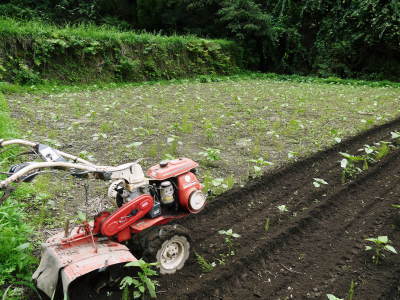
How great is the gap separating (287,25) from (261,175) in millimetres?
17708

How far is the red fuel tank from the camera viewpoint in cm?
339

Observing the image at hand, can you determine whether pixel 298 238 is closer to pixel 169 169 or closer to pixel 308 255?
pixel 308 255

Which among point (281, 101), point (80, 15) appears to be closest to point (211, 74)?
point (281, 101)

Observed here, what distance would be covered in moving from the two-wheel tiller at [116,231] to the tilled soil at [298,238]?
0.41m

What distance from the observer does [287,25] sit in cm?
2062

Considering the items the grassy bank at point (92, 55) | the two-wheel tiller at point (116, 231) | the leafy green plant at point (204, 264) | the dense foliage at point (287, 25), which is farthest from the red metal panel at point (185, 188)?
the dense foliage at point (287, 25)

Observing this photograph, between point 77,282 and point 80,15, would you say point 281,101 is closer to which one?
point 77,282

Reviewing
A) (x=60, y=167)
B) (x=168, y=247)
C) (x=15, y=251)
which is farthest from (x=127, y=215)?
(x=15, y=251)

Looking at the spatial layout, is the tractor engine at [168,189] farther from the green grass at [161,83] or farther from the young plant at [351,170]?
the green grass at [161,83]

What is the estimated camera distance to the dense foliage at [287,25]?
59.3ft

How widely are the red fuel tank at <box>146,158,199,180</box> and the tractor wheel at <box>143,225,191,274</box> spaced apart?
0.51 m

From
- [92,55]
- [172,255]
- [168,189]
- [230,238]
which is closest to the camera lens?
[172,255]

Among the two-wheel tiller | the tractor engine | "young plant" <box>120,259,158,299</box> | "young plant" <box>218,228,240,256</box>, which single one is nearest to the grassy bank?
the tractor engine

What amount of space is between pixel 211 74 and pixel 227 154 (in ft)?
39.7
